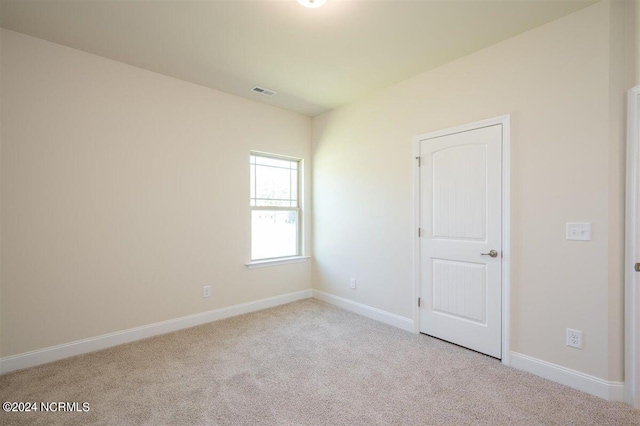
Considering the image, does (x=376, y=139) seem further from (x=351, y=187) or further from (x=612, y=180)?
(x=612, y=180)

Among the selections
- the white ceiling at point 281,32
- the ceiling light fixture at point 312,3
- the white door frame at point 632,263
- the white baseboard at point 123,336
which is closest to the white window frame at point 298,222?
the white baseboard at point 123,336

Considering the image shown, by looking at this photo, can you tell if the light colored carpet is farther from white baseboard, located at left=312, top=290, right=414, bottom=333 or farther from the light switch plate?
the light switch plate

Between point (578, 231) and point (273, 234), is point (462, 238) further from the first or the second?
point (273, 234)

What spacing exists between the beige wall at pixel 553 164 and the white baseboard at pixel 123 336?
6.16 feet

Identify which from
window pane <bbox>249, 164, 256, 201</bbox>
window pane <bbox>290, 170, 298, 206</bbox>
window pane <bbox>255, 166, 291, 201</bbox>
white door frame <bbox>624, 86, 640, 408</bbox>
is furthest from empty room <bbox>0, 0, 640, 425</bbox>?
window pane <bbox>290, 170, 298, 206</bbox>

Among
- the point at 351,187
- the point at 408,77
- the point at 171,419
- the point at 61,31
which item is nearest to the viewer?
the point at 171,419

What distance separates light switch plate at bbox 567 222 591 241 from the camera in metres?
2.19

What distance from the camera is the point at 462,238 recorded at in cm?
292

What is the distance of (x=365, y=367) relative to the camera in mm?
2527

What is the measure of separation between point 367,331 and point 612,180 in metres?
2.44

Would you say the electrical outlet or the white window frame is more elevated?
the white window frame

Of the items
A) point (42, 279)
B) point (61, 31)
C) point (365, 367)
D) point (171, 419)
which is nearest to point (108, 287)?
point (42, 279)

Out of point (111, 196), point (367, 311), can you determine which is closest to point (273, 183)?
point (111, 196)

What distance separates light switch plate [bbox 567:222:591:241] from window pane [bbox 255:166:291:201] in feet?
10.6
